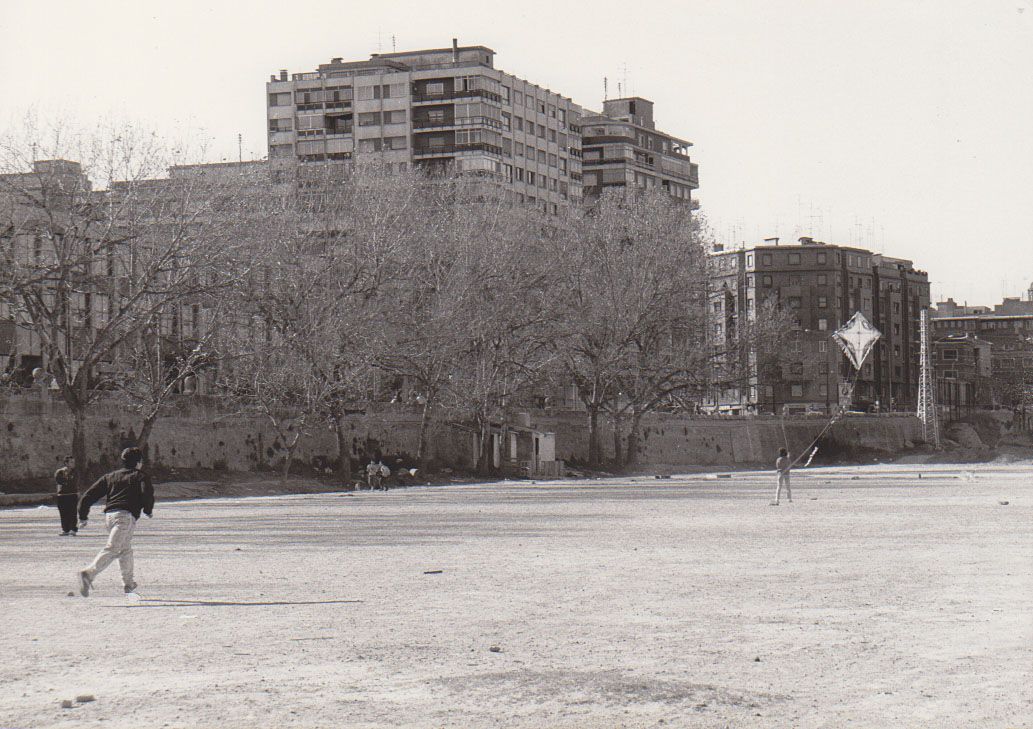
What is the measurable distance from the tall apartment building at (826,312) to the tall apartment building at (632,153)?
458 inches

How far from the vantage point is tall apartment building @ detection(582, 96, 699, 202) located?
534 feet

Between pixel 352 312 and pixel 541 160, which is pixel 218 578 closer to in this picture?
pixel 352 312

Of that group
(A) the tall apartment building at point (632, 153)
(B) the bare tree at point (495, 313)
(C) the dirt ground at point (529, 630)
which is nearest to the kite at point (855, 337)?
(A) the tall apartment building at point (632, 153)

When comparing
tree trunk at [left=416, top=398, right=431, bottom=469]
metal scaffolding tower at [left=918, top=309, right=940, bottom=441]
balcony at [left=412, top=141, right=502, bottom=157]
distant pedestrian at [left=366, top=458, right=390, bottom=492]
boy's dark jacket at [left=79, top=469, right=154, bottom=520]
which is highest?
balcony at [left=412, top=141, right=502, bottom=157]

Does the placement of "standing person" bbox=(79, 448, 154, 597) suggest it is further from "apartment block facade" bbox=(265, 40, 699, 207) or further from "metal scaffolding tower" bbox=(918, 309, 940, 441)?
"apartment block facade" bbox=(265, 40, 699, 207)

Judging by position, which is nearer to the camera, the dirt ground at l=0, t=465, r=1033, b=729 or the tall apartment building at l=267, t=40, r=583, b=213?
the dirt ground at l=0, t=465, r=1033, b=729

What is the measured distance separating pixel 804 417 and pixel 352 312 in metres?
72.4

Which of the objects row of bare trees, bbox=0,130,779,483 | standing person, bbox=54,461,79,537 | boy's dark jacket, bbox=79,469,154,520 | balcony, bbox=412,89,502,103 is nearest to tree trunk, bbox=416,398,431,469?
row of bare trees, bbox=0,130,779,483

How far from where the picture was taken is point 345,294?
215ft

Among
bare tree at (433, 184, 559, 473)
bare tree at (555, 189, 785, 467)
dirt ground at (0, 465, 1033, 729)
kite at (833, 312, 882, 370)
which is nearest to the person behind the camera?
dirt ground at (0, 465, 1033, 729)

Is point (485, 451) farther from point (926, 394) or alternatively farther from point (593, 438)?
point (926, 394)

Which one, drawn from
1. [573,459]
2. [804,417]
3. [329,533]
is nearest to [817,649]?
[329,533]

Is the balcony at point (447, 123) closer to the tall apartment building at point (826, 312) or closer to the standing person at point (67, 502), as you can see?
the tall apartment building at point (826, 312)

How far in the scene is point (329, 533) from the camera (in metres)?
31.7
